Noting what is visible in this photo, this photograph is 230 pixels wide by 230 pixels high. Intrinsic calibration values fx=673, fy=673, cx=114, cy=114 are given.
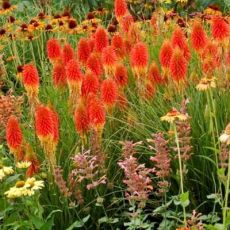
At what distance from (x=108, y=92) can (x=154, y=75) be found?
0.60 m

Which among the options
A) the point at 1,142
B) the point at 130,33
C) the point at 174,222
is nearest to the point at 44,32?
the point at 130,33

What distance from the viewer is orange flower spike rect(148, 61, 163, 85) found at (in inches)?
172

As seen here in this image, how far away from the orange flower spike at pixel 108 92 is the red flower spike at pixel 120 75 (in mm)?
375

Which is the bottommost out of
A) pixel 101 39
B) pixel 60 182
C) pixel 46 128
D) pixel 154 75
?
pixel 60 182

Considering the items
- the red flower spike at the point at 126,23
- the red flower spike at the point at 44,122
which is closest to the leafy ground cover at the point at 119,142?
the red flower spike at the point at 44,122

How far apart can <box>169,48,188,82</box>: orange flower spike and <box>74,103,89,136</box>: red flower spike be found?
0.55m

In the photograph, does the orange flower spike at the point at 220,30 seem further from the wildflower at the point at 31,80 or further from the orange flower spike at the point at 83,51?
the wildflower at the point at 31,80

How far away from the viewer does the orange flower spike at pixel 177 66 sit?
379cm

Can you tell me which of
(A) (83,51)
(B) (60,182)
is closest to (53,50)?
(A) (83,51)

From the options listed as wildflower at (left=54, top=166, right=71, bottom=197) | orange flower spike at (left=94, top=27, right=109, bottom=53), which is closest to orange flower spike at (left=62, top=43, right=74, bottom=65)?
orange flower spike at (left=94, top=27, right=109, bottom=53)

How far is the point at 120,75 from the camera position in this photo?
4.36 m

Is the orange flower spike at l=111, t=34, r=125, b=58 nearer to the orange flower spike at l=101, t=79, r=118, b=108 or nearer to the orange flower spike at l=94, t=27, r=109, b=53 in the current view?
Result: the orange flower spike at l=94, t=27, r=109, b=53

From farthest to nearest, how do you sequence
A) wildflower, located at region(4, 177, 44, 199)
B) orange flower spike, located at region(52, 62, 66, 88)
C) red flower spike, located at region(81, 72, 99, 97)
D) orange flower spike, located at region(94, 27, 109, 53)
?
orange flower spike, located at region(94, 27, 109, 53)
orange flower spike, located at region(52, 62, 66, 88)
red flower spike, located at region(81, 72, 99, 97)
wildflower, located at region(4, 177, 44, 199)

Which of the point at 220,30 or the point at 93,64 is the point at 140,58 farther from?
the point at 220,30
